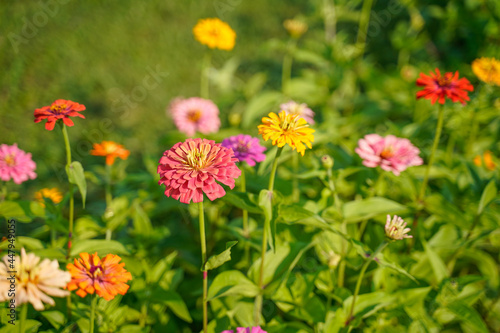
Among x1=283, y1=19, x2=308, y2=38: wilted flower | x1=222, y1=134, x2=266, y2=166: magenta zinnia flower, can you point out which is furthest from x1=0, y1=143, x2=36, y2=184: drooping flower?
x1=283, y1=19, x2=308, y2=38: wilted flower

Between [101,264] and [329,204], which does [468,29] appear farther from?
[101,264]

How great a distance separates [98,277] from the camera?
1093 millimetres

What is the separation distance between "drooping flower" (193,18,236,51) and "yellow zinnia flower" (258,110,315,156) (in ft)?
3.94

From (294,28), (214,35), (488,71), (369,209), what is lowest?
(369,209)

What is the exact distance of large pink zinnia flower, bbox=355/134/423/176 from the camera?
4.88ft

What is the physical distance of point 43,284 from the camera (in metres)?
0.96

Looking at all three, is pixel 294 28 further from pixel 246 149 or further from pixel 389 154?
pixel 246 149

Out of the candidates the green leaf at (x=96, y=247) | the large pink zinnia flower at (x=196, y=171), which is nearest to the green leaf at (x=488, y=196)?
the large pink zinnia flower at (x=196, y=171)

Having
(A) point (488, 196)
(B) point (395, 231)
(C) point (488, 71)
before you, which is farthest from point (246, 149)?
(C) point (488, 71)

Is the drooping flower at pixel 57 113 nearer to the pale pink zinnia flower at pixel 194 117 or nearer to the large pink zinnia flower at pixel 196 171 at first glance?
the large pink zinnia flower at pixel 196 171

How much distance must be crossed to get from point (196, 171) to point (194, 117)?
1.03m

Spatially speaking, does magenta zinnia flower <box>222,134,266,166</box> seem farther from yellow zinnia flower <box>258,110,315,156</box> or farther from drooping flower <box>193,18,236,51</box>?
drooping flower <box>193,18,236,51</box>

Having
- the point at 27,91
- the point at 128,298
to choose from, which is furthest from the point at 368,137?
the point at 27,91

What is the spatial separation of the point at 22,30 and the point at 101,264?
3.14 m
